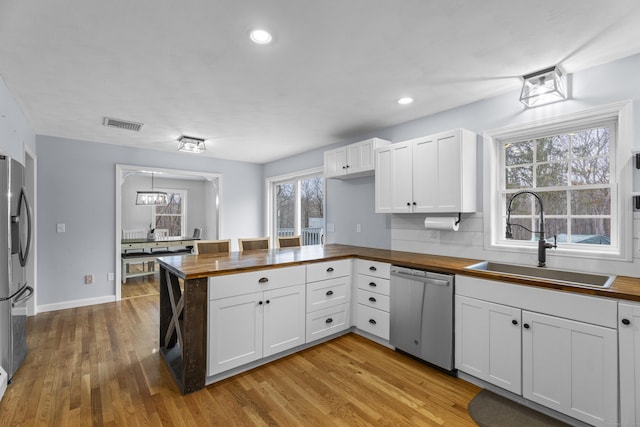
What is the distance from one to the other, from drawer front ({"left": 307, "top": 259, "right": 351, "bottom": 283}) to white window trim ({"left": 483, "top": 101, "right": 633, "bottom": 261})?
4.63ft

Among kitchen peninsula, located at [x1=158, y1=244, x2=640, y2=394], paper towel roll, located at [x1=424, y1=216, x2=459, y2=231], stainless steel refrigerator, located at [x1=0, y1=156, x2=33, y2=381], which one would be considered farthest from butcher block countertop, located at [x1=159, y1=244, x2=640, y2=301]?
stainless steel refrigerator, located at [x1=0, y1=156, x2=33, y2=381]

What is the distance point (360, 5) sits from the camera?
1655 mm

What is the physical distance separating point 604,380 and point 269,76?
3066mm

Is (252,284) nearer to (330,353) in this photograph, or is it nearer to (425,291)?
(330,353)

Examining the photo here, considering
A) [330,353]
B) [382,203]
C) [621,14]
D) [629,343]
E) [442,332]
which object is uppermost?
[621,14]

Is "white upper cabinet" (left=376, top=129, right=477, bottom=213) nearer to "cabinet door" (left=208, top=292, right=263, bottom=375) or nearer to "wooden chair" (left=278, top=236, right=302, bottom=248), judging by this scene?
"wooden chair" (left=278, top=236, right=302, bottom=248)

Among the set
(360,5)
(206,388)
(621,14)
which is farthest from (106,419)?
(621,14)

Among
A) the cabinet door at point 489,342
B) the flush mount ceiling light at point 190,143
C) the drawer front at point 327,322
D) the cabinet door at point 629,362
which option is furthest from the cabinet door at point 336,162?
the cabinet door at point 629,362

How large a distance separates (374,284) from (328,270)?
0.50 meters

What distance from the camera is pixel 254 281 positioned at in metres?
2.52

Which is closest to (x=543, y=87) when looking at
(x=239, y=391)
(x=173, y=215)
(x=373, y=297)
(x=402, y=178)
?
(x=402, y=178)

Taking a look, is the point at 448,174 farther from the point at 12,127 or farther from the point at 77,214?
the point at 77,214

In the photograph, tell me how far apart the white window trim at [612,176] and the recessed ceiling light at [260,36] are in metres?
2.20

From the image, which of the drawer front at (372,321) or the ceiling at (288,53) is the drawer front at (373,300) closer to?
the drawer front at (372,321)
